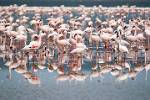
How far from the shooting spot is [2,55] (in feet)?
18.8

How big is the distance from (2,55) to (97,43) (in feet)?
4.06

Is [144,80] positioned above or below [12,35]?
below

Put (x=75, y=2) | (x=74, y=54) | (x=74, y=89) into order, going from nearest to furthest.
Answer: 1. (x=74, y=89)
2. (x=74, y=54)
3. (x=75, y=2)

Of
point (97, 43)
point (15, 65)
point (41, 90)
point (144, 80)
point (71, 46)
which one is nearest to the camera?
point (41, 90)

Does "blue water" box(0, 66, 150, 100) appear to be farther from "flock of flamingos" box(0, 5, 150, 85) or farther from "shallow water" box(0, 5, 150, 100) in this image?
"flock of flamingos" box(0, 5, 150, 85)

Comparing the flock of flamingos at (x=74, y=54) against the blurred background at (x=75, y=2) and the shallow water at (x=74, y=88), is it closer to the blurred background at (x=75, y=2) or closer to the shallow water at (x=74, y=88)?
the shallow water at (x=74, y=88)

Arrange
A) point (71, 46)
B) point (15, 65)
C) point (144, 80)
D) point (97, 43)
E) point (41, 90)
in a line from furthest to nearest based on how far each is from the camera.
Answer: point (97, 43)
point (71, 46)
point (15, 65)
point (144, 80)
point (41, 90)

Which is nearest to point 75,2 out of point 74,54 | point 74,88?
point 74,54

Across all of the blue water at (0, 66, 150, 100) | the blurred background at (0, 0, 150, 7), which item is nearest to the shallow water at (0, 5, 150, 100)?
the blue water at (0, 66, 150, 100)

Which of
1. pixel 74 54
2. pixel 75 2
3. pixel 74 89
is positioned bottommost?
pixel 74 89

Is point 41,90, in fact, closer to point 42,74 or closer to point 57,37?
point 42,74

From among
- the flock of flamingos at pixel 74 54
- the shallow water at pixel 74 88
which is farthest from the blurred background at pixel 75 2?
the shallow water at pixel 74 88

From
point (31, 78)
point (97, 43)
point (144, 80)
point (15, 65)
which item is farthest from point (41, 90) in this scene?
point (97, 43)

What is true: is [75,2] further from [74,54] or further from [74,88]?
[74,88]
